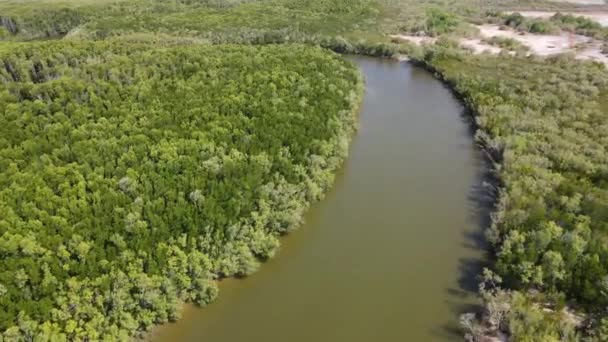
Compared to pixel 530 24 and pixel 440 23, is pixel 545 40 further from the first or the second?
pixel 440 23

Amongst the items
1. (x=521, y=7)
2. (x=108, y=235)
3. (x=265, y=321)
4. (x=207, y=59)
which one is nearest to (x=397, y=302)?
(x=265, y=321)

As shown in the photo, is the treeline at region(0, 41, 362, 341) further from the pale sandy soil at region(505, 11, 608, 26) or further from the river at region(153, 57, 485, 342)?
the pale sandy soil at region(505, 11, 608, 26)

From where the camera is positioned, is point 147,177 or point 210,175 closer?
point 147,177

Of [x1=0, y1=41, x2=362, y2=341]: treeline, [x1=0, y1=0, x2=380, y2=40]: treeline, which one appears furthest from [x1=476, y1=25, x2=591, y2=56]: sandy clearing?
[x1=0, y1=41, x2=362, y2=341]: treeline

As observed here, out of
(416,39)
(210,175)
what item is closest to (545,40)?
(416,39)

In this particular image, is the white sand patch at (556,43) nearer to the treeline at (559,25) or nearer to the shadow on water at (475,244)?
the treeline at (559,25)

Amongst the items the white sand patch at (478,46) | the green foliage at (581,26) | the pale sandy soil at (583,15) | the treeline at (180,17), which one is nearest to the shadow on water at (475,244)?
the white sand patch at (478,46)

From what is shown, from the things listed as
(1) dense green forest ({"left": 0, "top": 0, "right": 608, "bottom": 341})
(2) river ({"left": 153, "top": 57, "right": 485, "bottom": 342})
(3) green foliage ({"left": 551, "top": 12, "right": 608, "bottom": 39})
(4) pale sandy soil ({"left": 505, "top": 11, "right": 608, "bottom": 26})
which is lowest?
(2) river ({"left": 153, "top": 57, "right": 485, "bottom": 342})
